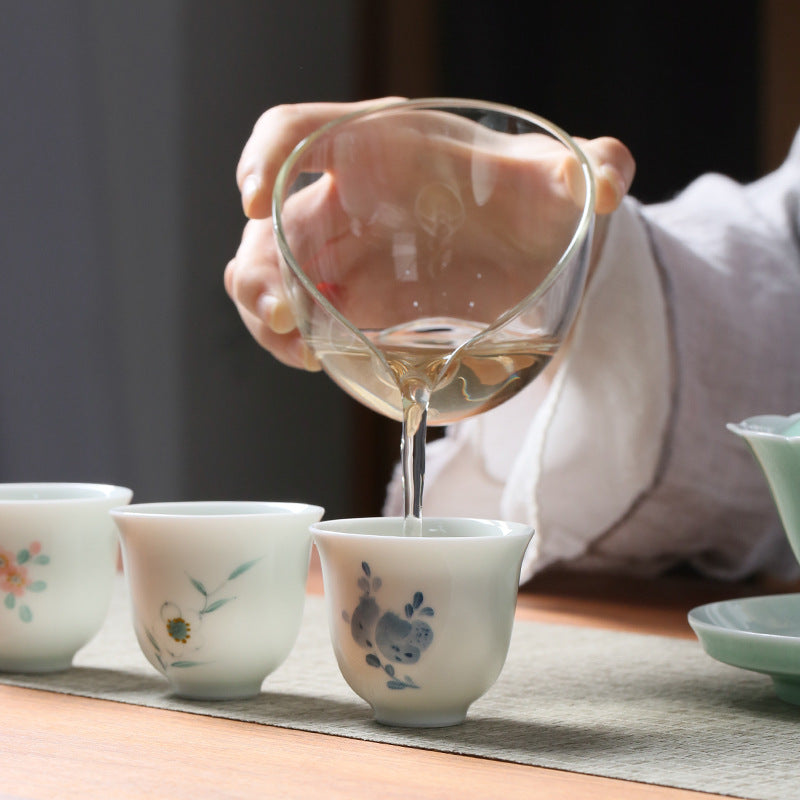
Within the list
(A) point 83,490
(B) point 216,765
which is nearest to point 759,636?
(B) point 216,765

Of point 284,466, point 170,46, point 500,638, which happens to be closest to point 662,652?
point 500,638

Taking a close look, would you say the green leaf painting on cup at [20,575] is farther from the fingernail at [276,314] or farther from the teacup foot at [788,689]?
the teacup foot at [788,689]

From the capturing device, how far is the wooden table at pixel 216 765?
0.28 metres

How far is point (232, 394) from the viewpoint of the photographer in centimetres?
142

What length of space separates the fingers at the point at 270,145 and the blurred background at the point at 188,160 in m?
0.81

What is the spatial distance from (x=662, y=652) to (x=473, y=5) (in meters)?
1.17

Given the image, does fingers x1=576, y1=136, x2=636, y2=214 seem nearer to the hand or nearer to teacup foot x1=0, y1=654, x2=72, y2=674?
the hand

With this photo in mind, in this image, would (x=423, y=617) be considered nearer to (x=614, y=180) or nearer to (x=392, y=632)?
(x=392, y=632)

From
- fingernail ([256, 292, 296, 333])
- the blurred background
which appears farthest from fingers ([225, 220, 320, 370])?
the blurred background

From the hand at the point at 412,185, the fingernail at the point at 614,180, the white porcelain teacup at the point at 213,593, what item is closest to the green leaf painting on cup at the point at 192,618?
the white porcelain teacup at the point at 213,593

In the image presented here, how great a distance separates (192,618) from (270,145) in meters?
0.25

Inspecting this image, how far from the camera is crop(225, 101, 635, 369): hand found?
0.44m

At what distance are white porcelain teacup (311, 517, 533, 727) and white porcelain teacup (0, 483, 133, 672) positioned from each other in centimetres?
13

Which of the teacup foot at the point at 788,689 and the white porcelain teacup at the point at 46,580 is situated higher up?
the white porcelain teacup at the point at 46,580
